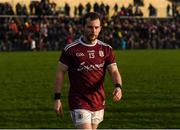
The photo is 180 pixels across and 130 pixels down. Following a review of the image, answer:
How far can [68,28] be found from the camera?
4981 centimetres

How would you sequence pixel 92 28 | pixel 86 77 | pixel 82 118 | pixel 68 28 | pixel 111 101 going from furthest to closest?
1. pixel 68 28
2. pixel 111 101
3. pixel 86 77
4. pixel 82 118
5. pixel 92 28

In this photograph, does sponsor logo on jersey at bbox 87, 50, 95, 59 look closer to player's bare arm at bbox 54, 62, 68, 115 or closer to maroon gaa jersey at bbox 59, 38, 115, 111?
maroon gaa jersey at bbox 59, 38, 115, 111

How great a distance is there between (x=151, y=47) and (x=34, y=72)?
28069 mm

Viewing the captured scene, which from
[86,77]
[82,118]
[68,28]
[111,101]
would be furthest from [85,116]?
[68,28]

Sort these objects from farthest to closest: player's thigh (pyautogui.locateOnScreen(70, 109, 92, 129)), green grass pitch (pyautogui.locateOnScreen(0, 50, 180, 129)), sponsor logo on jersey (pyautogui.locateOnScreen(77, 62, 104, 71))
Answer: green grass pitch (pyautogui.locateOnScreen(0, 50, 180, 129))
sponsor logo on jersey (pyautogui.locateOnScreen(77, 62, 104, 71))
player's thigh (pyautogui.locateOnScreen(70, 109, 92, 129))

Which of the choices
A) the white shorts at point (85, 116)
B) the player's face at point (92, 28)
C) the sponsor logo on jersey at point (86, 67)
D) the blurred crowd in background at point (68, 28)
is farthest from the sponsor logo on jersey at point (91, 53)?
the blurred crowd in background at point (68, 28)

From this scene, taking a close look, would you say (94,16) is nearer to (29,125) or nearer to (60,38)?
(29,125)

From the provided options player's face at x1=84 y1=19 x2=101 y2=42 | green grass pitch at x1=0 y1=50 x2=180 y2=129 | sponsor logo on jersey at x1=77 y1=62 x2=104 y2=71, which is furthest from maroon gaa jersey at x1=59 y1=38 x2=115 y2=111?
green grass pitch at x1=0 y1=50 x2=180 y2=129

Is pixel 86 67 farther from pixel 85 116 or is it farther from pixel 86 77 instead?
pixel 85 116

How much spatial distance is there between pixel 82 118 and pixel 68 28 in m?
42.1

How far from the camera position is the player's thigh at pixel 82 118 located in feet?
25.7

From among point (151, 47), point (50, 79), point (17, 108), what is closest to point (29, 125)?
point (17, 108)

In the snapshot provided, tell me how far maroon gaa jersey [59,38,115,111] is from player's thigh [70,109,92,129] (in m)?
0.06

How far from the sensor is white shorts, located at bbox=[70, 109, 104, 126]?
25.8 feet
